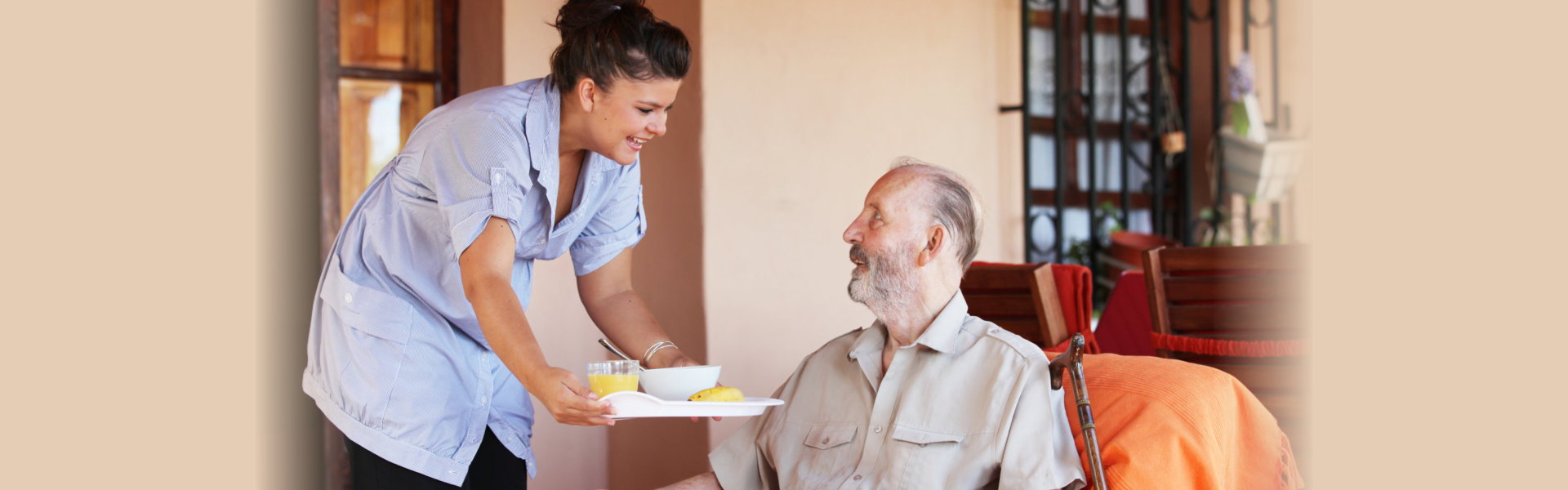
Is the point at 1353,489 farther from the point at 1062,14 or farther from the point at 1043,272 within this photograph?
the point at 1062,14

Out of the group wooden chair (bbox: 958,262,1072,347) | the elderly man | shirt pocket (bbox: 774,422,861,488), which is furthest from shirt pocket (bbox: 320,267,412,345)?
wooden chair (bbox: 958,262,1072,347)

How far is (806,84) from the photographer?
3.11 metres

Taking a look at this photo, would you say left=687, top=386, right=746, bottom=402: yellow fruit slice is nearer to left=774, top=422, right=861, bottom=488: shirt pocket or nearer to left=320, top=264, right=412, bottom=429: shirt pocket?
left=774, top=422, right=861, bottom=488: shirt pocket

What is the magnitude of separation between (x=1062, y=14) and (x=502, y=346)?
11.7 ft

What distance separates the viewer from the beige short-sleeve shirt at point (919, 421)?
1.65 metres

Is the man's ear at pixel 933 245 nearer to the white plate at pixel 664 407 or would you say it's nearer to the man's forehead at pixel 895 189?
the man's forehead at pixel 895 189

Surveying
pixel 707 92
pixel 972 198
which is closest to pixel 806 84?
pixel 707 92

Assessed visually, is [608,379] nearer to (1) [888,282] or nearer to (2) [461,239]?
(2) [461,239]

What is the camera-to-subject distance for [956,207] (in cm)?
190

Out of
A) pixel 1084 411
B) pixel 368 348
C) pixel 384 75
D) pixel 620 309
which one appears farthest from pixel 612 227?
pixel 384 75

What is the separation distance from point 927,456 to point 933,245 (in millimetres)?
363

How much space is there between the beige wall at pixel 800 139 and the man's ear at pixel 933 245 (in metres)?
1.15

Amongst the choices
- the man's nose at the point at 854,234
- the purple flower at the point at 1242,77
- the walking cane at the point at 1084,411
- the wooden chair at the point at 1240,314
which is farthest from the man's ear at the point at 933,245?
the purple flower at the point at 1242,77

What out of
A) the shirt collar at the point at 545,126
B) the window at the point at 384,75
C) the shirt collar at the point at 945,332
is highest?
the window at the point at 384,75
